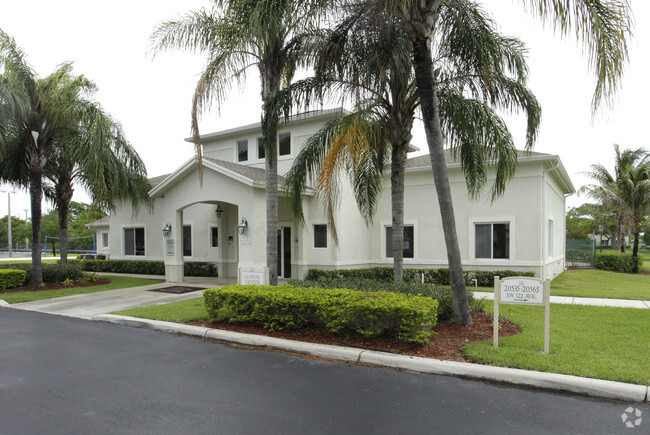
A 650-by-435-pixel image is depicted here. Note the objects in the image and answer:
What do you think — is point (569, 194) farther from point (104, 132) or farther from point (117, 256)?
point (117, 256)

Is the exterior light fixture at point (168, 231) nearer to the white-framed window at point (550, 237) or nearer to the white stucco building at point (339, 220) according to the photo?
the white stucco building at point (339, 220)

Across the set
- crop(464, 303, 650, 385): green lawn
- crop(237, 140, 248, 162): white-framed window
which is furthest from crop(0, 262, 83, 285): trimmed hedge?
crop(464, 303, 650, 385): green lawn

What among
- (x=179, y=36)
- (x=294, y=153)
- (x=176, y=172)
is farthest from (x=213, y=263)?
(x=179, y=36)

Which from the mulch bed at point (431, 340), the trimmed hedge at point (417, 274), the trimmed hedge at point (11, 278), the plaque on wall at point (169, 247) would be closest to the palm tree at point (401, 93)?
the mulch bed at point (431, 340)

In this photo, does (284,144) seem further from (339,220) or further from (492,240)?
(492,240)

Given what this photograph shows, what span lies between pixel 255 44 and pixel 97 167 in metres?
7.67

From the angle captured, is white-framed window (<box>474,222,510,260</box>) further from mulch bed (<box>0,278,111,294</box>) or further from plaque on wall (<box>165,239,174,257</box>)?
mulch bed (<box>0,278,111,294</box>)

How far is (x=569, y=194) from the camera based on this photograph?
21.2 metres

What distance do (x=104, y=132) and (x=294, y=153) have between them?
22.7ft

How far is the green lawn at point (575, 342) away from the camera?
5172mm

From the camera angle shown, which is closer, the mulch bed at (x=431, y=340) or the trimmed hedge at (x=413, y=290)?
the mulch bed at (x=431, y=340)

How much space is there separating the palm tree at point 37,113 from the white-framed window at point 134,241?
581 cm

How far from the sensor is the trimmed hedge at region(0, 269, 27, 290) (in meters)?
13.8

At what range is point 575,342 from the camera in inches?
253
